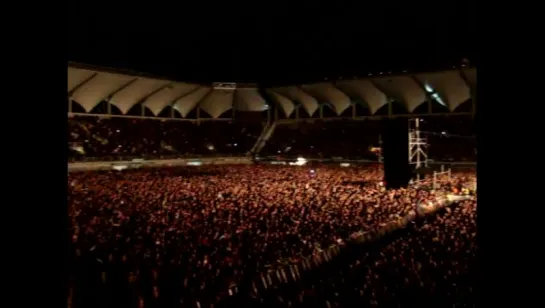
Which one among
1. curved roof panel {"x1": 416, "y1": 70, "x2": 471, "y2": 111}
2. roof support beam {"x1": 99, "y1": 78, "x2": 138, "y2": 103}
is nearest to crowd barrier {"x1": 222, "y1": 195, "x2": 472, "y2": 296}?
curved roof panel {"x1": 416, "y1": 70, "x2": 471, "y2": 111}

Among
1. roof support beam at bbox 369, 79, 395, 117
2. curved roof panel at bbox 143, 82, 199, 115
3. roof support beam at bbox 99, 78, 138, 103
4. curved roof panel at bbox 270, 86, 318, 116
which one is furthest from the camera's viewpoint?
curved roof panel at bbox 270, 86, 318, 116

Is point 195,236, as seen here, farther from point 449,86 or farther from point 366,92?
point 366,92

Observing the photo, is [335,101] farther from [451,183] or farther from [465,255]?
[465,255]

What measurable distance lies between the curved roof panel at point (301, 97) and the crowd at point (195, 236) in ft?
82.9

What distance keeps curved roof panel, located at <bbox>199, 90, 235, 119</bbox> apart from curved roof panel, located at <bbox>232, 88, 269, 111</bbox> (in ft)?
2.11

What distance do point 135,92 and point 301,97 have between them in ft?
49.7

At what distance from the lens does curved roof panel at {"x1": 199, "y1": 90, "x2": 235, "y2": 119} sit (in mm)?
42500

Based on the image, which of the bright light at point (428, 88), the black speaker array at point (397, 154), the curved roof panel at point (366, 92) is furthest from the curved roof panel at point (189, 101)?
the black speaker array at point (397, 154)

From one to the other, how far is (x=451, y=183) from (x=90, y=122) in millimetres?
28883

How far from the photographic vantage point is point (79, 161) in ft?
100

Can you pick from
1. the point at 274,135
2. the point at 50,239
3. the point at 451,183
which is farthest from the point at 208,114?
the point at 50,239

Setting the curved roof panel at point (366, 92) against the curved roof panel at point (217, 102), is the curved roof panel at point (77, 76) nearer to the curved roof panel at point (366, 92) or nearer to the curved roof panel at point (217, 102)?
the curved roof panel at point (217, 102)

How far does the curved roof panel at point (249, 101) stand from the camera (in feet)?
140

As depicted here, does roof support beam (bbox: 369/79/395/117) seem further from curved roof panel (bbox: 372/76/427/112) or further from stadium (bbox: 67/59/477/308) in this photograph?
stadium (bbox: 67/59/477/308)
